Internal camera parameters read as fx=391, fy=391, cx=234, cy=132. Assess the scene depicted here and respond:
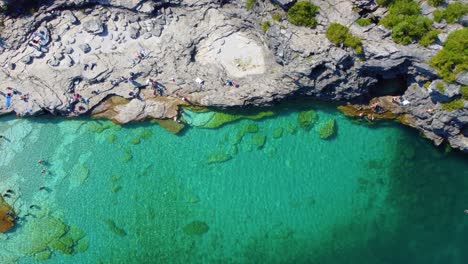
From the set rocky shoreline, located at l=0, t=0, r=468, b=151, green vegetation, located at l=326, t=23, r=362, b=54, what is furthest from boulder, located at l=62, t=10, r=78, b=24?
green vegetation, located at l=326, t=23, r=362, b=54

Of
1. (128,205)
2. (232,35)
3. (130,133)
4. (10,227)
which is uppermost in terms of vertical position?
(232,35)

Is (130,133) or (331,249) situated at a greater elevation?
(130,133)

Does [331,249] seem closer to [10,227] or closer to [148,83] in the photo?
[148,83]

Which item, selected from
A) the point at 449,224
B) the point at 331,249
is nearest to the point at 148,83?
the point at 331,249

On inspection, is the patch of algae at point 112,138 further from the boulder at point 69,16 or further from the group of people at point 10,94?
the boulder at point 69,16

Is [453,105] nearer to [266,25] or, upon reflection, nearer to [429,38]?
[429,38]

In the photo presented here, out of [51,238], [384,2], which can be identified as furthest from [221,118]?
[51,238]

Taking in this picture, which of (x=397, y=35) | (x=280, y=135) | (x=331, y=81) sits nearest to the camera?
(x=397, y=35)
